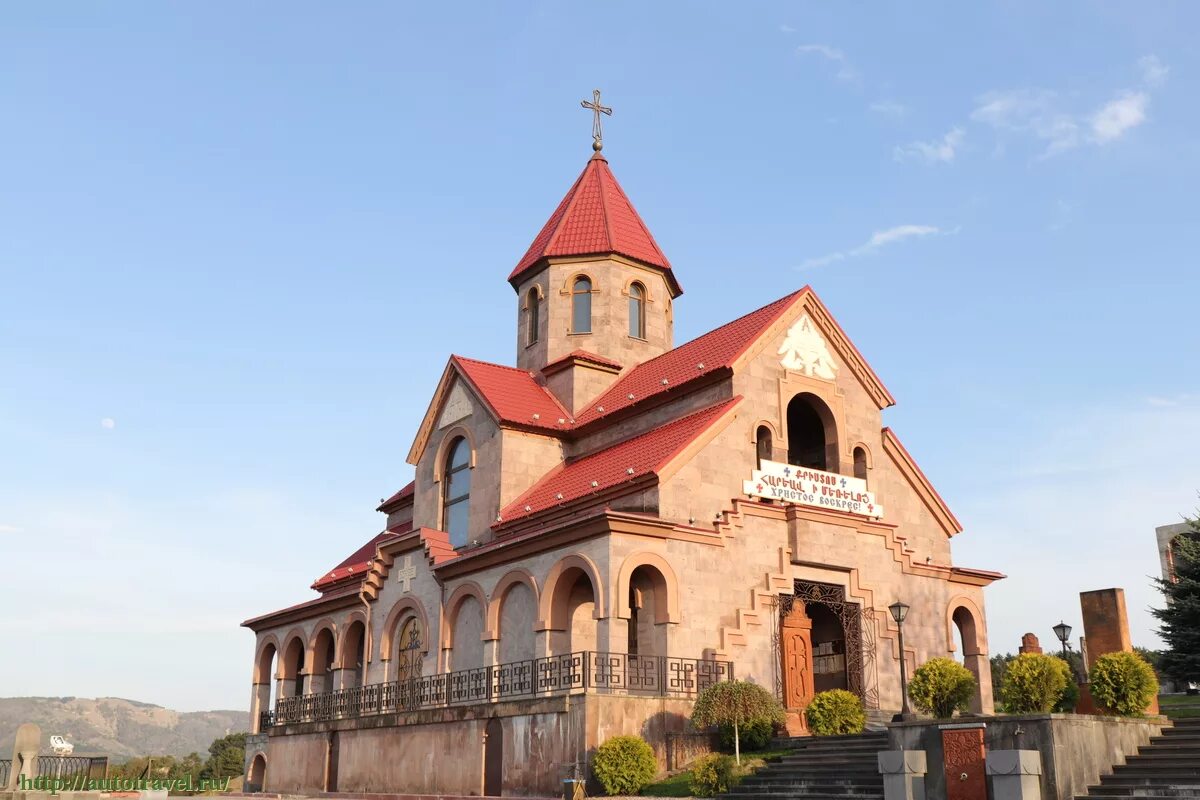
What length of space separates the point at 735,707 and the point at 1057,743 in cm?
681

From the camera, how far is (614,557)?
73.7 ft

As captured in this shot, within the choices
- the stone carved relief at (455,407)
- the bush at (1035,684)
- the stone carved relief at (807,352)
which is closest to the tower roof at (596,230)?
the stone carved relief at (455,407)

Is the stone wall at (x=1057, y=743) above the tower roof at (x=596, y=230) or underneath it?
underneath

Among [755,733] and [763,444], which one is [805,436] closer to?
[763,444]

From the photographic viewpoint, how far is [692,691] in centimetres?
2216

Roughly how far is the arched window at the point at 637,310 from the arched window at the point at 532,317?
2.90m

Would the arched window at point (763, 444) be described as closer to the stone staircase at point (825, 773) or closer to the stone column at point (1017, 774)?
the stone staircase at point (825, 773)

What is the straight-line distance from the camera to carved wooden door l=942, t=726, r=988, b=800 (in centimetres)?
1499

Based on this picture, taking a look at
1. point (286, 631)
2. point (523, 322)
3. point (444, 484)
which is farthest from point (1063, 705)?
point (286, 631)

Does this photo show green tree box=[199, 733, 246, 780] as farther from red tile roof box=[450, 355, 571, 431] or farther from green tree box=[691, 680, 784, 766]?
green tree box=[691, 680, 784, 766]

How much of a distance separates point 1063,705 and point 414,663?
16.4 m

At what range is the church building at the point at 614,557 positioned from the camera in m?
22.8

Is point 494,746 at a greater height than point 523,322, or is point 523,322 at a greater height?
point 523,322

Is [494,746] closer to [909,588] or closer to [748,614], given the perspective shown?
[748,614]
